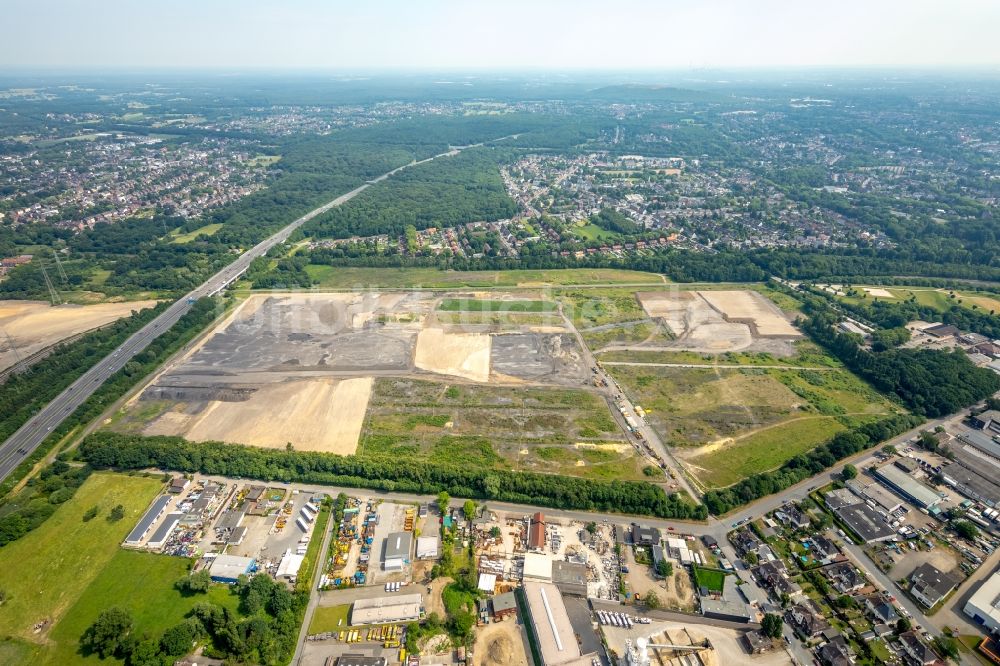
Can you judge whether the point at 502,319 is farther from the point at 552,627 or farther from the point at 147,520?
the point at 147,520

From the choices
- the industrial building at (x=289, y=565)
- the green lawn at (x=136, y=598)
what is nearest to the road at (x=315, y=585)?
the industrial building at (x=289, y=565)

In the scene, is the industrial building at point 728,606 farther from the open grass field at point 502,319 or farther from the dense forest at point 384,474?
the open grass field at point 502,319

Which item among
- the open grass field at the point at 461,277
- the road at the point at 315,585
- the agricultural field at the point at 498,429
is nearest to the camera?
the road at the point at 315,585

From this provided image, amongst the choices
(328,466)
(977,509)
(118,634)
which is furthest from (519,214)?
(118,634)

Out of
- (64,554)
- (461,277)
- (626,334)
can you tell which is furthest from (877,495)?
(64,554)

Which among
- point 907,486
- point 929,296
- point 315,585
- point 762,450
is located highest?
point 929,296

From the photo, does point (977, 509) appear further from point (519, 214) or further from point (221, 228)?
point (221, 228)

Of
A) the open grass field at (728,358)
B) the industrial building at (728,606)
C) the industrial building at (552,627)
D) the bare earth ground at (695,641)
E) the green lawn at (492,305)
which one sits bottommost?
the bare earth ground at (695,641)
